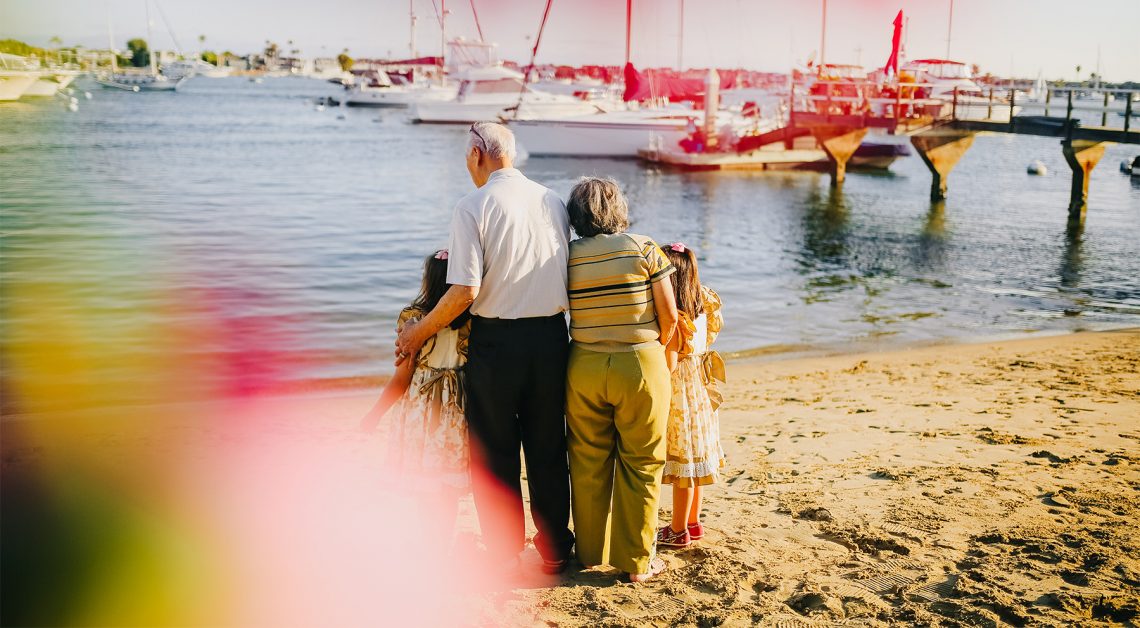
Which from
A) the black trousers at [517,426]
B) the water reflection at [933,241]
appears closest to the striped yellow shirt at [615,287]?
the black trousers at [517,426]

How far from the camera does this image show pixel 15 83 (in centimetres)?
5816

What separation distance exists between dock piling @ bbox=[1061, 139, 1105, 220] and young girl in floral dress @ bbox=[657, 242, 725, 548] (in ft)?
69.0

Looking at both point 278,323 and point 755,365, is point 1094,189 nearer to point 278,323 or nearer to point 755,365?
point 755,365

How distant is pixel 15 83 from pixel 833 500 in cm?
6604

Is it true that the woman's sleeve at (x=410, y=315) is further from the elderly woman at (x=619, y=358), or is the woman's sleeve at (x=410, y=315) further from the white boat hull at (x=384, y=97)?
the white boat hull at (x=384, y=97)

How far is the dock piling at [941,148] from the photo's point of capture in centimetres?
2556

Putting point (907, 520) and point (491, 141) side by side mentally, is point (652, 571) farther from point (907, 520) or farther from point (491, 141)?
point (491, 141)

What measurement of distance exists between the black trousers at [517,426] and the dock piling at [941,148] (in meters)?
24.3

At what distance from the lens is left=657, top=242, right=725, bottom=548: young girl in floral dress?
13.2ft

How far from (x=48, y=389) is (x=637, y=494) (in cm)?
682

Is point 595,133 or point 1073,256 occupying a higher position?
point 595,133

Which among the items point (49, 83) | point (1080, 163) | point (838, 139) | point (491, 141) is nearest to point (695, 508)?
point (491, 141)

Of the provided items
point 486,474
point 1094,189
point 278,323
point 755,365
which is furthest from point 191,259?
point 1094,189

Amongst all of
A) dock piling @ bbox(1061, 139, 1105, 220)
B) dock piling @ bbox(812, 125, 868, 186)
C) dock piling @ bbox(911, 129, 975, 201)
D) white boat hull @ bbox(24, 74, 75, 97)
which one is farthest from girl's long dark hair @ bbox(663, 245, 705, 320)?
white boat hull @ bbox(24, 74, 75, 97)
